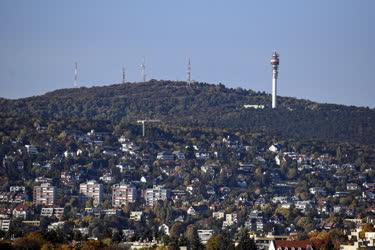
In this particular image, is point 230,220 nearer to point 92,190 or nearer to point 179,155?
point 92,190

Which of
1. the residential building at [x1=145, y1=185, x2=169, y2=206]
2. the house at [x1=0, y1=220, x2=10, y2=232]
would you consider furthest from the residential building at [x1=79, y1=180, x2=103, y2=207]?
Answer: the house at [x1=0, y1=220, x2=10, y2=232]

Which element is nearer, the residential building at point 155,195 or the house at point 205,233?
the house at point 205,233

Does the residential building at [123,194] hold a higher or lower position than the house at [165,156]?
lower

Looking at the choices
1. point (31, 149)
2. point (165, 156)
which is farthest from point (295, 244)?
point (165, 156)

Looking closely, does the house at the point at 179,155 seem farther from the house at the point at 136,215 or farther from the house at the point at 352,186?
Result: the house at the point at 136,215

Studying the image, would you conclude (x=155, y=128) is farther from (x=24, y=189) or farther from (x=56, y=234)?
(x=56, y=234)

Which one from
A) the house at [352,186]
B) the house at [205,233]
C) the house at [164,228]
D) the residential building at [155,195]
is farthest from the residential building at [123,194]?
the house at [205,233]
